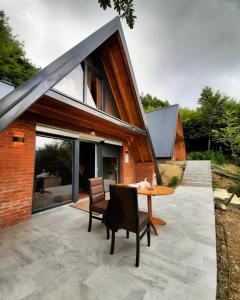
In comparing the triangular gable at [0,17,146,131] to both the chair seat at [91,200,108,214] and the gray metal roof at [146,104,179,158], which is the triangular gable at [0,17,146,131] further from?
the gray metal roof at [146,104,179,158]

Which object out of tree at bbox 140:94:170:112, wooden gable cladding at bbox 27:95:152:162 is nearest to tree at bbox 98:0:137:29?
wooden gable cladding at bbox 27:95:152:162

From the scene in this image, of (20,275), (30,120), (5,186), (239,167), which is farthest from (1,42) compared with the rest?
(239,167)

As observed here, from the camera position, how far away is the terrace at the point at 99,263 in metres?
1.57

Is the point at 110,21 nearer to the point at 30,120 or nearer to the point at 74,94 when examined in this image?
the point at 74,94

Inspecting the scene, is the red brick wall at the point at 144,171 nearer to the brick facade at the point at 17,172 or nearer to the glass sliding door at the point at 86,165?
the glass sliding door at the point at 86,165

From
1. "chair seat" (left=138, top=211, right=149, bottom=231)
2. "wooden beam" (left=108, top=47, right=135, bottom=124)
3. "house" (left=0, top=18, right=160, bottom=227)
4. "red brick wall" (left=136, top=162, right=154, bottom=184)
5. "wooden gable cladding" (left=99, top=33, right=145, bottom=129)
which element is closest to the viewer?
"chair seat" (left=138, top=211, right=149, bottom=231)

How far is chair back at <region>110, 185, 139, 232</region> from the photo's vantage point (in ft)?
6.74

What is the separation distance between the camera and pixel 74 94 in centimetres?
408

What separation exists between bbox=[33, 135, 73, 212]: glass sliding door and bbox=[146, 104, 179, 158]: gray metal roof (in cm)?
563

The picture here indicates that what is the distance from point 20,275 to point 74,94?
12.4ft

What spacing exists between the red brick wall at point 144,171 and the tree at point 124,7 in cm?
626

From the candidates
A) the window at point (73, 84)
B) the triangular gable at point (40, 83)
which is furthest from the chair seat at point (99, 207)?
the window at point (73, 84)

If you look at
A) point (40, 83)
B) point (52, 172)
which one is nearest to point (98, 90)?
point (52, 172)

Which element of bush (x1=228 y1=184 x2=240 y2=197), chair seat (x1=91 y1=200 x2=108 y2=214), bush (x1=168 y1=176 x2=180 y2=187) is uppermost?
chair seat (x1=91 y1=200 x2=108 y2=214)
